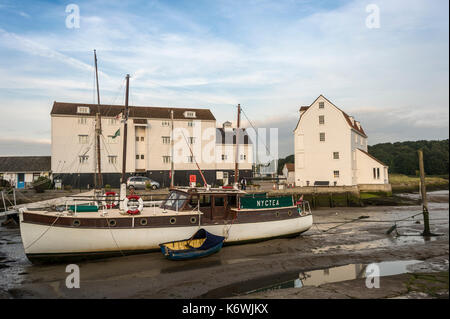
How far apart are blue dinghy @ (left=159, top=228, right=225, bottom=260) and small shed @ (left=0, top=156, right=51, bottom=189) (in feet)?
113

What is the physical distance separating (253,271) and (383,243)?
858cm

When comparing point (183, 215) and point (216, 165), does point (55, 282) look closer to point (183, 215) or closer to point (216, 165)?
point (183, 215)

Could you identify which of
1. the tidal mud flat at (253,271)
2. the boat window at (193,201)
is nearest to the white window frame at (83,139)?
the tidal mud flat at (253,271)

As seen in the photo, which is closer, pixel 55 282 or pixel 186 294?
pixel 186 294

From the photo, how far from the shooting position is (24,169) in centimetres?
4072

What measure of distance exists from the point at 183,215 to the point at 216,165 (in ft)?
106

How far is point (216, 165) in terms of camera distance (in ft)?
152

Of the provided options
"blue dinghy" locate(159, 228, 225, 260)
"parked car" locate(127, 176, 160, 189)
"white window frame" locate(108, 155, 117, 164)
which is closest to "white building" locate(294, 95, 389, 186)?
"parked car" locate(127, 176, 160, 189)

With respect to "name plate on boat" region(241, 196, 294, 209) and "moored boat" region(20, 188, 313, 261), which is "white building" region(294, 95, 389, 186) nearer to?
"moored boat" region(20, 188, 313, 261)

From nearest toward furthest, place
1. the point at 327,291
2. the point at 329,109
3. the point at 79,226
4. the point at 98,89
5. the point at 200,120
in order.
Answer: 1. the point at 327,291
2. the point at 79,226
3. the point at 98,89
4. the point at 329,109
5. the point at 200,120

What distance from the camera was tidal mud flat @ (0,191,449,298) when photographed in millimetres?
9328

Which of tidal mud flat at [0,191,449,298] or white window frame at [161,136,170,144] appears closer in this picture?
tidal mud flat at [0,191,449,298]

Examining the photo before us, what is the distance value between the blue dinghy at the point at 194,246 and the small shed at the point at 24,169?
34.3m
